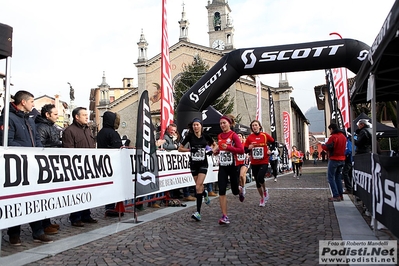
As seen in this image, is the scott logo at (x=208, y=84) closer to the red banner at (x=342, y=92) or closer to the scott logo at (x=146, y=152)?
the scott logo at (x=146, y=152)

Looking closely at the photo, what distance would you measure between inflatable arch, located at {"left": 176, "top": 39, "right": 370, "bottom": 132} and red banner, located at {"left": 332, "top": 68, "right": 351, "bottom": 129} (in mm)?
3185

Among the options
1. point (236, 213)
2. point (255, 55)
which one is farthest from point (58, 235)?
point (255, 55)

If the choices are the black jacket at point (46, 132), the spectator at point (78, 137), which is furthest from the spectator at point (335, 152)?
the black jacket at point (46, 132)

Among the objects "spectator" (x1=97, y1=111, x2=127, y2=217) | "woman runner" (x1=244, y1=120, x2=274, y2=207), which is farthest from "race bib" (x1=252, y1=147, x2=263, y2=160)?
"spectator" (x1=97, y1=111, x2=127, y2=217)

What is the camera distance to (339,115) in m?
14.1

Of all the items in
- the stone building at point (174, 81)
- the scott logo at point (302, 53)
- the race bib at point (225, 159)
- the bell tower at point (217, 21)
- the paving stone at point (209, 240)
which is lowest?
the paving stone at point (209, 240)

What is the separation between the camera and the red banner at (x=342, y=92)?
13.5m

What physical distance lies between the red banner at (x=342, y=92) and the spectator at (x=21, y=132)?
35.5 feet

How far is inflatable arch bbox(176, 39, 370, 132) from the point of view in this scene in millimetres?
10516

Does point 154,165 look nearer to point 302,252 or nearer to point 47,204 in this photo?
point 47,204

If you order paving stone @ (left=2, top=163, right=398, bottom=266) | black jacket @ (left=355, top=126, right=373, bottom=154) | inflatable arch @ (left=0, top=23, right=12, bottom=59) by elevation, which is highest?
inflatable arch @ (left=0, top=23, right=12, bottom=59)

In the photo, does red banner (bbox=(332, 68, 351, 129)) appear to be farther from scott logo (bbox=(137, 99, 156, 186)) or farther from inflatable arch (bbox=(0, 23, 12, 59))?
inflatable arch (bbox=(0, 23, 12, 59))

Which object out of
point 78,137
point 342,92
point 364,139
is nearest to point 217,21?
point 342,92

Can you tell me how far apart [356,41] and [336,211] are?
5238 millimetres
